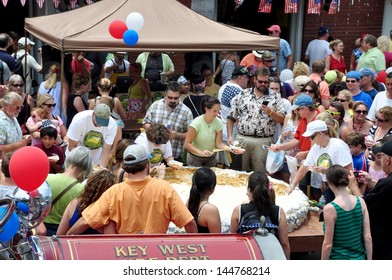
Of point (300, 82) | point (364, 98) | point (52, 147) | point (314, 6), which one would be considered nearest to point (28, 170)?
point (52, 147)

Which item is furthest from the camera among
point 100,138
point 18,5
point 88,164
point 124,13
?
point 18,5

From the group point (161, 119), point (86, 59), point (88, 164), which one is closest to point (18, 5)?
point (86, 59)

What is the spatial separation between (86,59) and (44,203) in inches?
320

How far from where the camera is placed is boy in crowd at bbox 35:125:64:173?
7.79 m

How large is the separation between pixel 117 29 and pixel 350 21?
8020 mm

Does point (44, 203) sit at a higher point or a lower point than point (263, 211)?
higher

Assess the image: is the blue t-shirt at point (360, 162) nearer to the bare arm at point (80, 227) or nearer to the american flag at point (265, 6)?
the bare arm at point (80, 227)

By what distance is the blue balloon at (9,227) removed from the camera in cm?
408

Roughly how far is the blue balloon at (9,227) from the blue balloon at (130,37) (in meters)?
5.25

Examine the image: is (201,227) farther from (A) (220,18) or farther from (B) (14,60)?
(A) (220,18)

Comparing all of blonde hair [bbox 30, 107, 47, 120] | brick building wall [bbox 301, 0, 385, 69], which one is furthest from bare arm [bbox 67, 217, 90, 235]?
brick building wall [bbox 301, 0, 385, 69]

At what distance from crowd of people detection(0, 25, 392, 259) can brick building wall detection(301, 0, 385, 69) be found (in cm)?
231

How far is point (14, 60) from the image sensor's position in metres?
11.6

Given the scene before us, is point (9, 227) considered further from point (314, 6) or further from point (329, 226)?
point (314, 6)
